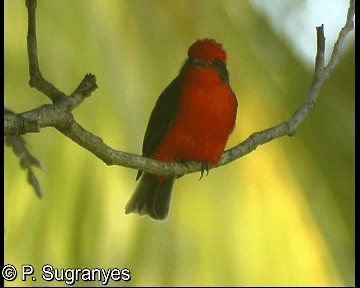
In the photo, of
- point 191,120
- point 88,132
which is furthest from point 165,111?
point 88,132

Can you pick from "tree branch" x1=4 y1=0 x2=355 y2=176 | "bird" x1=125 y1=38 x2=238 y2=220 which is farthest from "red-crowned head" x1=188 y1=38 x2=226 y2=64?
"tree branch" x1=4 y1=0 x2=355 y2=176

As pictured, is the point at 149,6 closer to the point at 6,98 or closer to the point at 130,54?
the point at 130,54

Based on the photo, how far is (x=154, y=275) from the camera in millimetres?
831

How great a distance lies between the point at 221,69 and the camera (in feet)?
2.76

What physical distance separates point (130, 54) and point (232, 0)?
190mm

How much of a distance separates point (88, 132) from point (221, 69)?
30 centimetres

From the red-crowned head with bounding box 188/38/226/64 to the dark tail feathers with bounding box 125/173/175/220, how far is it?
0.57 ft

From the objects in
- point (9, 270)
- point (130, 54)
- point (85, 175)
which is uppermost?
point (130, 54)

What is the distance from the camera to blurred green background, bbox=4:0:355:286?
770 mm

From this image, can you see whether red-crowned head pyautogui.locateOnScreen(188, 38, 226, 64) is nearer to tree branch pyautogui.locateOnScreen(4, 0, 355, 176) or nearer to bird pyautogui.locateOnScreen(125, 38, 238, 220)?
bird pyautogui.locateOnScreen(125, 38, 238, 220)

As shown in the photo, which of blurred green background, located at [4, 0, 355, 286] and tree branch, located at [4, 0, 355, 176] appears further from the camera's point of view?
blurred green background, located at [4, 0, 355, 286]

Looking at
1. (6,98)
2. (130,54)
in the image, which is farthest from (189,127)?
(6,98)

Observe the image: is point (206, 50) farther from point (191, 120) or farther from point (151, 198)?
point (151, 198)
